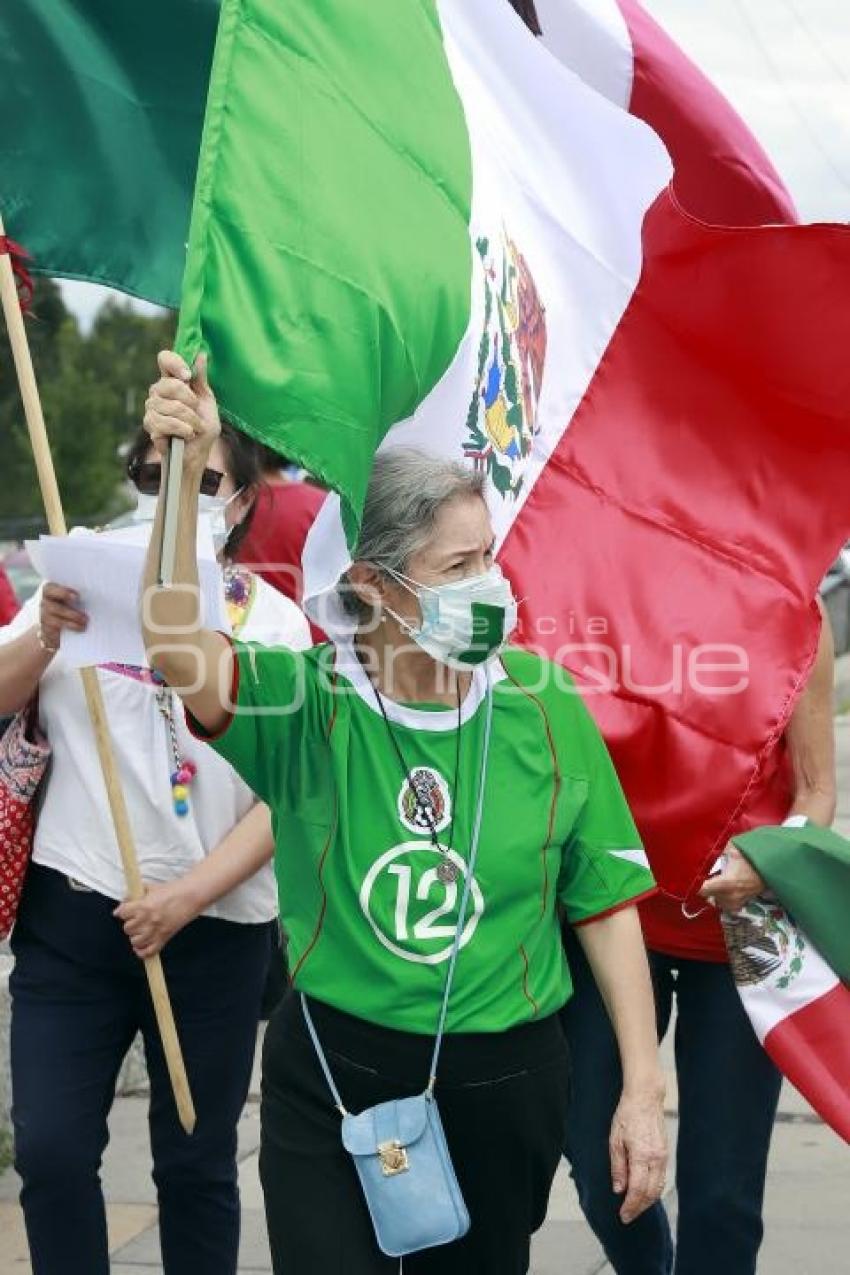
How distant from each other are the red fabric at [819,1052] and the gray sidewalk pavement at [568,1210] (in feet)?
4.00

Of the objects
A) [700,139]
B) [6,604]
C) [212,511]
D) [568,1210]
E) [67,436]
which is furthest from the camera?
[67,436]

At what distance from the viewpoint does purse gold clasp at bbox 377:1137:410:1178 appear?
333cm

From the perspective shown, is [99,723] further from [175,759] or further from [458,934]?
[458,934]

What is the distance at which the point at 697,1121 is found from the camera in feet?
14.0

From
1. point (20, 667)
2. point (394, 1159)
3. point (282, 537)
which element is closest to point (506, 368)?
point (20, 667)

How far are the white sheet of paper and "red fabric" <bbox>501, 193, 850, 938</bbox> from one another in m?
0.83

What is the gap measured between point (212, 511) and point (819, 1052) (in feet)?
4.91

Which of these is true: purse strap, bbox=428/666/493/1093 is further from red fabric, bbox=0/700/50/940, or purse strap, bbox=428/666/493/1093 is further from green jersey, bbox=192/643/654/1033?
red fabric, bbox=0/700/50/940

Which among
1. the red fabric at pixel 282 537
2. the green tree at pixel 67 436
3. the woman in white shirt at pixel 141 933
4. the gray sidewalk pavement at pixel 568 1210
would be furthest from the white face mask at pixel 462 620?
the green tree at pixel 67 436

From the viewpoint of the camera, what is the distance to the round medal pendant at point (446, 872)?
11.1ft

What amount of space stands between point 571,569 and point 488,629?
35.2 inches

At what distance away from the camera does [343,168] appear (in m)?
3.43

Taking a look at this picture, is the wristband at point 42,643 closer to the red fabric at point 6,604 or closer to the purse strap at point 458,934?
the purse strap at point 458,934

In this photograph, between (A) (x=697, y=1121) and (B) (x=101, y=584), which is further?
(A) (x=697, y=1121)
